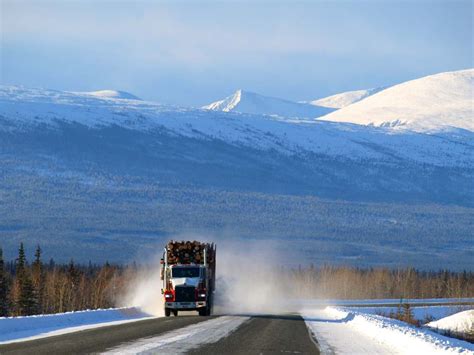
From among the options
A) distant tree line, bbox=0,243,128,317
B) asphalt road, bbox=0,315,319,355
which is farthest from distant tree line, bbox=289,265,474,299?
asphalt road, bbox=0,315,319,355

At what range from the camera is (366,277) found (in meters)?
166

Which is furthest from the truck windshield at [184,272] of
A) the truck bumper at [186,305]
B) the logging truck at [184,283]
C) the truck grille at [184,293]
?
the truck bumper at [186,305]

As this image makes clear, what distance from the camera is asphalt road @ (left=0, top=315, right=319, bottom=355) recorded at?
2862cm

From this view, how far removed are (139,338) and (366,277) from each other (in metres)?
135

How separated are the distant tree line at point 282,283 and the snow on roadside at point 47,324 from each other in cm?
4218

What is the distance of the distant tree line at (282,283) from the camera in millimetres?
106875

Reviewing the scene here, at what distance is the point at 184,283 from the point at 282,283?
100637 mm

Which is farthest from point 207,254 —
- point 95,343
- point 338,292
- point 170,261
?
point 338,292

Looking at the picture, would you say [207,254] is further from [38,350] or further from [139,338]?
[38,350]

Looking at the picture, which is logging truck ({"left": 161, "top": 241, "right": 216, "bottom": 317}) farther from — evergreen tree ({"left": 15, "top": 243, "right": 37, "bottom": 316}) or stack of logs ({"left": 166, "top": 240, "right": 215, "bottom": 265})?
evergreen tree ({"left": 15, "top": 243, "right": 37, "bottom": 316})

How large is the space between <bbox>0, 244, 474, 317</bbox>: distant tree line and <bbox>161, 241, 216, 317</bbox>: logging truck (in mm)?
35981

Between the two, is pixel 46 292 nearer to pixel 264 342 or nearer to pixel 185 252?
pixel 185 252

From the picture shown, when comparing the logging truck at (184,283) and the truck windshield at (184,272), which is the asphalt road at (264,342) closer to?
the logging truck at (184,283)

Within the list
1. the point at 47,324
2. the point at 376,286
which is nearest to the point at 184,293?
the point at 47,324
